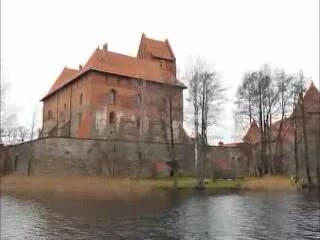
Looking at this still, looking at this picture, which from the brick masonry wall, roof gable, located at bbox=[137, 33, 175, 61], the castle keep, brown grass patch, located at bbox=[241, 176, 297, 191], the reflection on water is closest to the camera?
the reflection on water

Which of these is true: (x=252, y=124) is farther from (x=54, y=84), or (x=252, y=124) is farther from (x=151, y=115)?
(x=54, y=84)

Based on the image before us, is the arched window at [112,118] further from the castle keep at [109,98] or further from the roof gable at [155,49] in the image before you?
the roof gable at [155,49]

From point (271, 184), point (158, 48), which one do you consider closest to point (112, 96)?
point (158, 48)

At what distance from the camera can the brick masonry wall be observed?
4178 centimetres

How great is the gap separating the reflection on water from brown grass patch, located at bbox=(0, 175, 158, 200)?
6703mm

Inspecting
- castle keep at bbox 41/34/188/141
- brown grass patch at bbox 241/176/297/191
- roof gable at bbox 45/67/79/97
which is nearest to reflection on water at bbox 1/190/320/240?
brown grass patch at bbox 241/176/297/191

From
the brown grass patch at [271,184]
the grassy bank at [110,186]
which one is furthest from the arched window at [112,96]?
the brown grass patch at [271,184]

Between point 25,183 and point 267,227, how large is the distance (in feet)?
75.1

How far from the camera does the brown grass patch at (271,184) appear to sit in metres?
33.1

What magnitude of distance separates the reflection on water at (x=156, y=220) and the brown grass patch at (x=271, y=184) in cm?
1095

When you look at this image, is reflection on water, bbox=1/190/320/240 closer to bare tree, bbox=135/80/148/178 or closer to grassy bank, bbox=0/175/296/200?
grassy bank, bbox=0/175/296/200

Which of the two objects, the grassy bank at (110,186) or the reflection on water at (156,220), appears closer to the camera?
the reflection on water at (156,220)

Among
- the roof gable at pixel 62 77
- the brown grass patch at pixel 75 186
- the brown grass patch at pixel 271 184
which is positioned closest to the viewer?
the brown grass patch at pixel 75 186

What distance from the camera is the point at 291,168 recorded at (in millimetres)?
48219
